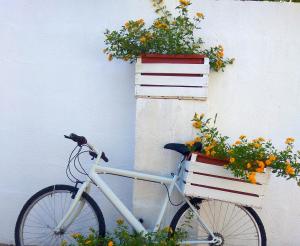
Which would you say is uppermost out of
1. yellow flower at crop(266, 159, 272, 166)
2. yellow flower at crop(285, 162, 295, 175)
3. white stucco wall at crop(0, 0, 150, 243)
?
white stucco wall at crop(0, 0, 150, 243)

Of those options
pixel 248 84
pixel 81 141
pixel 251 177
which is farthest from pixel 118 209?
pixel 248 84

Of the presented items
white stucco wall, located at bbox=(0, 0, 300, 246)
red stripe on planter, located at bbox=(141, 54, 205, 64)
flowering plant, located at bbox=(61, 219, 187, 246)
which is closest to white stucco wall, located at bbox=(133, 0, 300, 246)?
white stucco wall, located at bbox=(0, 0, 300, 246)

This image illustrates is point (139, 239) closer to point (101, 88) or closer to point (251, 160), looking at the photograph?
point (251, 160)

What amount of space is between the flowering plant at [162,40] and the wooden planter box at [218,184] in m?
0.91

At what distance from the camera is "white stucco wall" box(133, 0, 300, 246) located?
3770 mm

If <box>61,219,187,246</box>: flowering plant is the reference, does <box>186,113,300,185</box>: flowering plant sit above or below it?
above

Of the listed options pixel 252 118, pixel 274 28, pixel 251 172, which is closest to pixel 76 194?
pixel 251 172

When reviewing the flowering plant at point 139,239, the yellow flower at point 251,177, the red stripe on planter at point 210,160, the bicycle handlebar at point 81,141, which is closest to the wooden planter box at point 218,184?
the red stripe on planter at point 210,160

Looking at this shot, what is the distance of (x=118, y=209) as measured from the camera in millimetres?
3580

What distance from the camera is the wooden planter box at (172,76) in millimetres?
3617

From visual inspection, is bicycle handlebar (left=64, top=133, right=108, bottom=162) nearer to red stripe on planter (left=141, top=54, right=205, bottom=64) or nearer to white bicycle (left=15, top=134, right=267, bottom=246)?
white bicycle (left=15, top=134, right=267, bottom=246)

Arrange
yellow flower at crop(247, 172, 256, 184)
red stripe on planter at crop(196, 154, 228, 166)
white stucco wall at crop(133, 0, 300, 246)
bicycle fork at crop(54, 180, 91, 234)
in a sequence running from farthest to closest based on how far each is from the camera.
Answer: white stucco wall at crop(133, 0, 300, 246), bicycle fork at crop(54, 180, 91, 234), red stripe on planter at crop(196, 154, 228, 166), yellow flower at crop(247, 172, 256, 184)

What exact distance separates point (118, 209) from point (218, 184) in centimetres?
87

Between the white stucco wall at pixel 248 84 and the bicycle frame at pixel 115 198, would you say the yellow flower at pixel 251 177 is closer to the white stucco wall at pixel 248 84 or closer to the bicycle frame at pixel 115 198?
the bicycle frame at pixel 115 198
